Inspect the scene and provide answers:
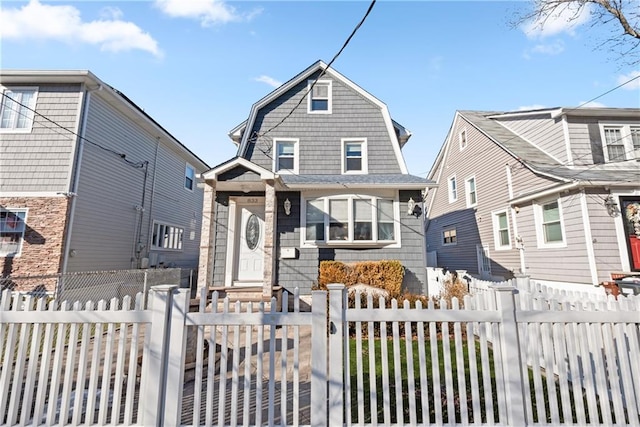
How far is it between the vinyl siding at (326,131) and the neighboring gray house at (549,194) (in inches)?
199

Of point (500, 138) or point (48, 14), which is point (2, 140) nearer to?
point (48, 14)

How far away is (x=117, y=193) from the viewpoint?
10383mm

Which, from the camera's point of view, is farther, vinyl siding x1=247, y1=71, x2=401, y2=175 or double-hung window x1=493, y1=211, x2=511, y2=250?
double-hung window x1=493, y1=211, x2=511, y2=250

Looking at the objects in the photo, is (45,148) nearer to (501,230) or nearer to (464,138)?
(501,230)

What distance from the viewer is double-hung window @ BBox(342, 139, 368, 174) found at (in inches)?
355

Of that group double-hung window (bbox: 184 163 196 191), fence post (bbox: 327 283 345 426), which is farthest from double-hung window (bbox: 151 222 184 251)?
fence post (bbox: 327 283 345 426)

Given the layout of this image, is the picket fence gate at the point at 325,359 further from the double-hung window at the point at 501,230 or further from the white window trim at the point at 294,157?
the double-hung window at the point at 501,230

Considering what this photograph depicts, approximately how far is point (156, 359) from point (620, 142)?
14.0 metres

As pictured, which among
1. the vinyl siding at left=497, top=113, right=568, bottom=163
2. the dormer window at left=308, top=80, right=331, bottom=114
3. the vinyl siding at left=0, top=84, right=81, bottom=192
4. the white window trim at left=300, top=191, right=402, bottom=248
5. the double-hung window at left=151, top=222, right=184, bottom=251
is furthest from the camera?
the double-hung window at left=151, top=222, right=184, bottom=251

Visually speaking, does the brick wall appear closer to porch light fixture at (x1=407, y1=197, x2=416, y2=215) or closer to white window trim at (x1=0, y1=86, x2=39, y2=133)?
white window trim at (x1=0, y1=86, x2=39, y2=133)

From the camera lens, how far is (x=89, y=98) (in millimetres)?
9109

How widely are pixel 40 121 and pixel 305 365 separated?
11.0m

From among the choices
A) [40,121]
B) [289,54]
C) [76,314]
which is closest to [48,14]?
[40,121]

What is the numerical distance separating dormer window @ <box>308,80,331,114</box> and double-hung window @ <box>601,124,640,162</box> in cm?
933
